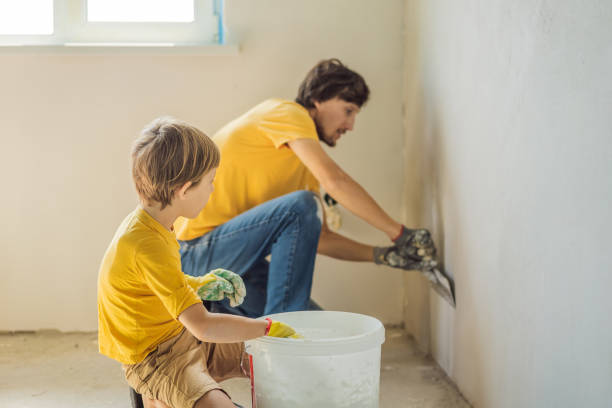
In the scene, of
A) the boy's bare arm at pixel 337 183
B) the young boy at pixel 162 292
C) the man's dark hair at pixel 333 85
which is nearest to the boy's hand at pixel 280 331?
the young boy at pixel 162 292

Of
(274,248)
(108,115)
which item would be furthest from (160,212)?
(108,115)

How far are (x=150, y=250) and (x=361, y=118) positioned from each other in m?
1.22

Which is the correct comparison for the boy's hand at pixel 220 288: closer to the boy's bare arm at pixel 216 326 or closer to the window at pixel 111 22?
the boy's bare arm at pixel 216 326

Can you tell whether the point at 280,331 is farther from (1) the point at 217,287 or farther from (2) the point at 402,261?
(2) the point at 402,261

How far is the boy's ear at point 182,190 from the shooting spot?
120 centimetres

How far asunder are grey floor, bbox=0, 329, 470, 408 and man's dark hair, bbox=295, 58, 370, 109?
80 cm

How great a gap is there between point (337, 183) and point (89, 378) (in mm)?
893

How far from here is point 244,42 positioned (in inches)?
85.0

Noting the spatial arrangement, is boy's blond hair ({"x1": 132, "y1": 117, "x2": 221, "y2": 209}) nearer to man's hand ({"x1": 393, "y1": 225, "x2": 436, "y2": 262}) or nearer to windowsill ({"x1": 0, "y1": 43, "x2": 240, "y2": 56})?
man's hand ({"x1": 393, "y1": 225, "x2": 436, "y2": 262})

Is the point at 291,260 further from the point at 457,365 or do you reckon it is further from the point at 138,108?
the point at 138,108

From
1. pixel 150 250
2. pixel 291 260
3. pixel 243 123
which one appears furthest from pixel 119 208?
pixel 150 250

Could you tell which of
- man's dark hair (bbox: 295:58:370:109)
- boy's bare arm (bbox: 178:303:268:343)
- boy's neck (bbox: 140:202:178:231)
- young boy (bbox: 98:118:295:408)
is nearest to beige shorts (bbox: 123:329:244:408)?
young boy (bbox: 98:118:295:408)

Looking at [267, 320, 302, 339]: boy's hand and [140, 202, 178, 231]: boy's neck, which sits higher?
[140, 202, 178, 231]: boy's neck

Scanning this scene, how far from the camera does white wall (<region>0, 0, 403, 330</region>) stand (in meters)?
2.15
